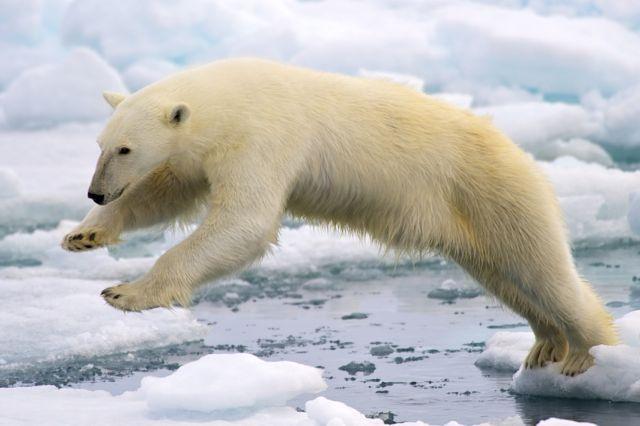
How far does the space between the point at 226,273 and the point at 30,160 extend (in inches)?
421

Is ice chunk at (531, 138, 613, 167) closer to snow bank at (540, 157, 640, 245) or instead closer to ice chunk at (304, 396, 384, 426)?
snow bank at (540, 157, 640, 245)

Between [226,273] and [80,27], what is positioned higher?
[80,27]

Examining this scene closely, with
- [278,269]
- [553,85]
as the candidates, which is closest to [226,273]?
[278,269]

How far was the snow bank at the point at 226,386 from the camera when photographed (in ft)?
13.3

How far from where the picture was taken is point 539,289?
4664 millimetres

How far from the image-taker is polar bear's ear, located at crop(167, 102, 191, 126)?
403 centimetres

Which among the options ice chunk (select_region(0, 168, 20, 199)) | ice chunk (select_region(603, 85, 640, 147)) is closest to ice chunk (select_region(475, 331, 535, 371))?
ice chunk (select_region(0, 168, 20, 199))

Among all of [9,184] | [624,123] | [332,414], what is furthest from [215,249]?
[624,123]

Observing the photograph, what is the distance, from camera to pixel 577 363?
481 cm

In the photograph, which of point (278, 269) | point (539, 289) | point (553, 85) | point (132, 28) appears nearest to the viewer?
point (539, 289)

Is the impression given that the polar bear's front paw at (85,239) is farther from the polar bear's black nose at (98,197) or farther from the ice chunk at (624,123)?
the ice chunk at (624,123)

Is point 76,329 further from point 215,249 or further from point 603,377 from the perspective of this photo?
point 603,377

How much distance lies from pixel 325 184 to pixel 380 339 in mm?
2133

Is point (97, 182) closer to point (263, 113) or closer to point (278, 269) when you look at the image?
point (263, 113)
